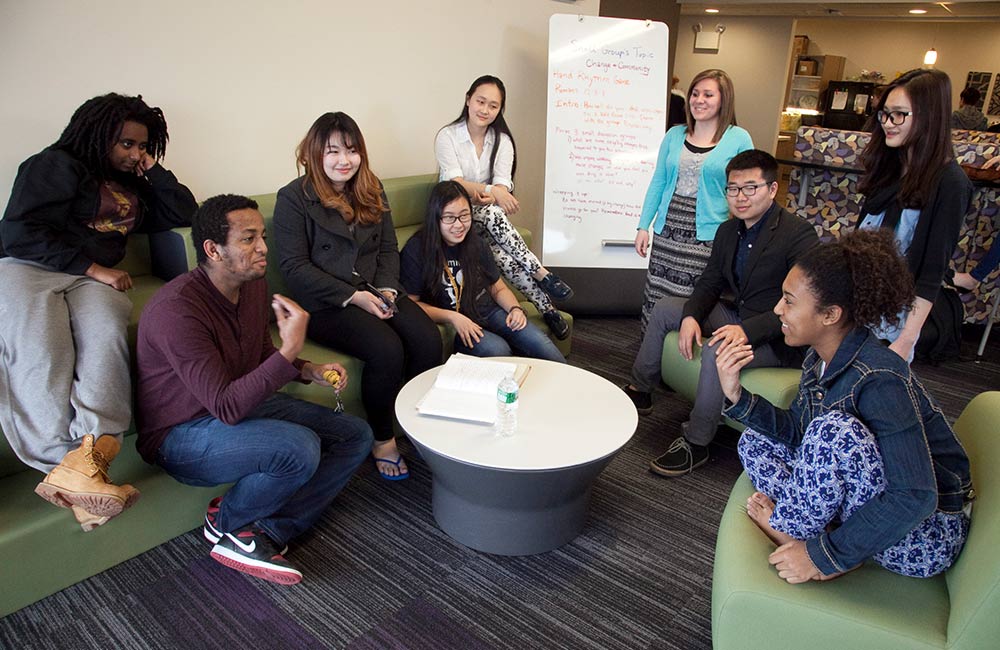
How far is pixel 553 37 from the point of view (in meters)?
3.87

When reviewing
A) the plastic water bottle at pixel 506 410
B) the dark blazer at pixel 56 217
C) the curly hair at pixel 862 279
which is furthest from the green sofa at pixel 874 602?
the dark blazer at pixel 56 217

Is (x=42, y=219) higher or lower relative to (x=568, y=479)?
higher

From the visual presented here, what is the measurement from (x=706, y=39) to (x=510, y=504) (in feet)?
30.4

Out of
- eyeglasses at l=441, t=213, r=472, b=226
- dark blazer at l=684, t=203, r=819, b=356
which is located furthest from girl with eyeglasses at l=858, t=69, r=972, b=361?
eyeglasses at l=441, t=213, r=472, b=226

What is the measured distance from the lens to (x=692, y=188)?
3029 millimetres

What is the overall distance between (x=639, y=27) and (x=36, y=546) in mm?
3806

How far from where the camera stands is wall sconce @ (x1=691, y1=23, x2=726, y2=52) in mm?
9414

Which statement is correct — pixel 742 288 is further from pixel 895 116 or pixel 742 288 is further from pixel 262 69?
pixel 262 69

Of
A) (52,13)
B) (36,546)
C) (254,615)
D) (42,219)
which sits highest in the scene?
(52,13)

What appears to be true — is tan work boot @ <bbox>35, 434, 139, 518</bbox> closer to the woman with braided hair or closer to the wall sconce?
the woman with braided hair

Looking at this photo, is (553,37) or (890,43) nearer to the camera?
(553,37)

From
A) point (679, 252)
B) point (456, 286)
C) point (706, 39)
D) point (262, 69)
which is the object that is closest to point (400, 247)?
point (456, 286)

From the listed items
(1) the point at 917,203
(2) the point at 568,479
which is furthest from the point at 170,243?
(1) the point at 917,203

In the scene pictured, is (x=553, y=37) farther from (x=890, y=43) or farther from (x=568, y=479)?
(x=890, y=43)
